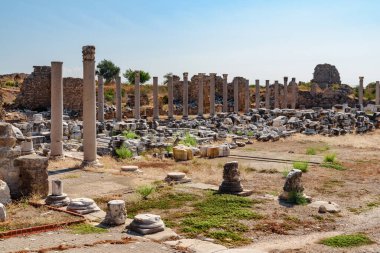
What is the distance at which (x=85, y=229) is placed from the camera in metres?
8.91

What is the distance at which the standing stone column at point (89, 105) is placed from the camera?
674 inches

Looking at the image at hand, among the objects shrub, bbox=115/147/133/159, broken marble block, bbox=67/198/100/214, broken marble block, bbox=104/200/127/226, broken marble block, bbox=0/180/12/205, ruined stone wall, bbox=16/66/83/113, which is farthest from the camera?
ruined stone wall, bbox=16/66/83/113

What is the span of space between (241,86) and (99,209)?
4669 centimetres

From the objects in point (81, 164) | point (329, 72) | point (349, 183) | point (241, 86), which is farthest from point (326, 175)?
point (329, 72)

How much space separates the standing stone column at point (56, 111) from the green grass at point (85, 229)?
374 inches

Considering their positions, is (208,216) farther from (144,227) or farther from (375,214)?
(375,214)

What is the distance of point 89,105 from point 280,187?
7517 mm

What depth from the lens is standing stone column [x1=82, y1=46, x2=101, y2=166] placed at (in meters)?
17.1

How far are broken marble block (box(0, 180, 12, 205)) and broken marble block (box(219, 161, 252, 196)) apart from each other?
5.39 m

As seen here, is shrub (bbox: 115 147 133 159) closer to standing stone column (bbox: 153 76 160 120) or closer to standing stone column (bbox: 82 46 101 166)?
standing stone column (bbox: 82 46 101 166)

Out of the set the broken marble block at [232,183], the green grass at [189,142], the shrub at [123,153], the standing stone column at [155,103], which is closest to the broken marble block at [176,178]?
the broken marble block at [232,183]

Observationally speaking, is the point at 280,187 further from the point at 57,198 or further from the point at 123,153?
the point at 123,153

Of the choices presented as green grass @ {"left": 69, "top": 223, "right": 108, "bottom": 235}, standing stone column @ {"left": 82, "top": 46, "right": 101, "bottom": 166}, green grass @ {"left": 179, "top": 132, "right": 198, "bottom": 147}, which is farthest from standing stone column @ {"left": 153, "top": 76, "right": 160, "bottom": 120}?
green grass @ {"left": 69, "top": 223, "right": 108, "bottom": 235}

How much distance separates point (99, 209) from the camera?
10.4 metres
